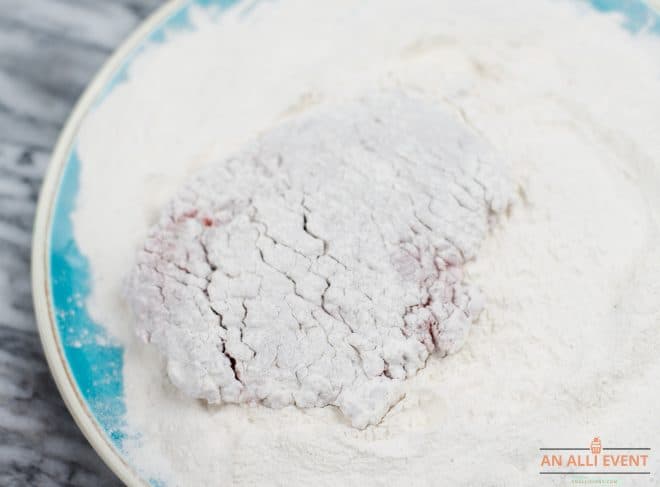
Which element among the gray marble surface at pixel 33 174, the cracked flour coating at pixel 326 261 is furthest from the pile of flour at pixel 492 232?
the gray marble surface at pixel 33 174

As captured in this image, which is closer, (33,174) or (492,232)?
(492,232)

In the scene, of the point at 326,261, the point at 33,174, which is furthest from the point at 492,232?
the point at 33,174

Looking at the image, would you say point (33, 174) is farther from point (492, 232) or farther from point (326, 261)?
point (492, 232)

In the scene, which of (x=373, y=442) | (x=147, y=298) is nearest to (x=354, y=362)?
(x=373, y=442)

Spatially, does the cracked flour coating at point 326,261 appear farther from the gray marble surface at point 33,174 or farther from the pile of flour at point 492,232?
the gray marble surface at point 33,174

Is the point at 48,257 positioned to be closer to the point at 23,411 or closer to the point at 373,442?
the point at 23,411

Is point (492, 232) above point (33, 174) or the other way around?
the other way around
